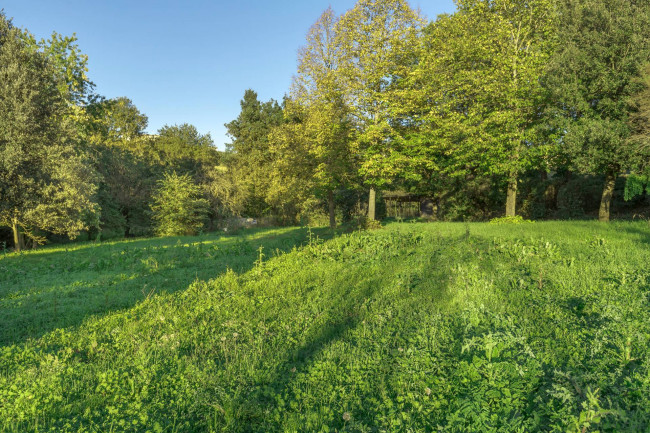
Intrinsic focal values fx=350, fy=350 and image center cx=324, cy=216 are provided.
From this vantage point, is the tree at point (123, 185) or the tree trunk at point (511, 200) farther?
the tree at point (123, 185)

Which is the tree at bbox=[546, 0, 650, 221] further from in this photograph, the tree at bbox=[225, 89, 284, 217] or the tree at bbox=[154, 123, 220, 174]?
the tree at bbox=[154, 123, 220, 174]

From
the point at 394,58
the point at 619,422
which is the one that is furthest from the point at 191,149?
the point at 619,422

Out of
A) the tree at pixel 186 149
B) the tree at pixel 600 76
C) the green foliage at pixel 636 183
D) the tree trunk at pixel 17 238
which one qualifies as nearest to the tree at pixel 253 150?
the tree at pixel 186 149

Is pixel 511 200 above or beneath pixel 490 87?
beneath

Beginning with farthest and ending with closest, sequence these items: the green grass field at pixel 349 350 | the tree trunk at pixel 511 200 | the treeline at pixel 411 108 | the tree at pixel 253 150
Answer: the tree at pixel 253 150 < the tree trunk at pixel 511 200 < the treeline at pixel 411 108 < the green grass field at pixel 349 350

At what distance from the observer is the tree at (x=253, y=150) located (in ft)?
110

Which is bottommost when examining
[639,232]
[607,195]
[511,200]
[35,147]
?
[639,232]

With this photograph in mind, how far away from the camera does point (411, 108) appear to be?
17234 millimetres

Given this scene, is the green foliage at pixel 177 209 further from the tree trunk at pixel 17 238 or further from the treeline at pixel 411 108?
the tree trunk at pixel 17 238

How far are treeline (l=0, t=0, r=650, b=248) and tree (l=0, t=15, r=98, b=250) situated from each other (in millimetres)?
57

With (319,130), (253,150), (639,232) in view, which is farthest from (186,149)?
(639,232)

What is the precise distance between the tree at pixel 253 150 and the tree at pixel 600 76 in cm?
2334

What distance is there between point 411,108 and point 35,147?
53.1 feet

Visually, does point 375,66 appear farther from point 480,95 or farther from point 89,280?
point 89,280
